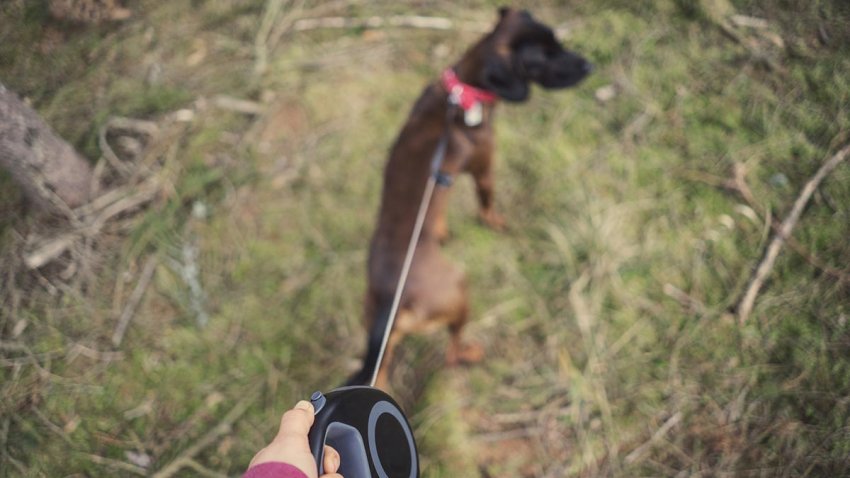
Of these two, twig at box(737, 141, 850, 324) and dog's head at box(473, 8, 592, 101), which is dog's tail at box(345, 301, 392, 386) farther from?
twig at box(737, 141, 850, 324)

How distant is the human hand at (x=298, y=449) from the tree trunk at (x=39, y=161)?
204 cm

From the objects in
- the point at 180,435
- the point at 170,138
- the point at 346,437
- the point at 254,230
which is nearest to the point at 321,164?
the point at 254,230

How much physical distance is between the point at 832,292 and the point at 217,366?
133 inches

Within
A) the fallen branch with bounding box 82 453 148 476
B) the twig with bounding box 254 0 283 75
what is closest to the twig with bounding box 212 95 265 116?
the twig with bounding box 254 0 283 75

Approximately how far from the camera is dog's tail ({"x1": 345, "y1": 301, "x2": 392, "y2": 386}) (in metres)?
2.12

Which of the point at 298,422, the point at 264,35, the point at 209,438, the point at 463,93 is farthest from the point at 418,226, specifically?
the point at 264,35

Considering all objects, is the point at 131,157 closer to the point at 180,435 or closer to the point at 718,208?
the point at 180,435

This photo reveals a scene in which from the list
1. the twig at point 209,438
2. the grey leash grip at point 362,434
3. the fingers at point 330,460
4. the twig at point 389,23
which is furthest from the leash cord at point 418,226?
the twig at point 389,23

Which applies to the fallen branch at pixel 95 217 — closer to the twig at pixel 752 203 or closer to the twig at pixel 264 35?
the twig at pixel 264 35

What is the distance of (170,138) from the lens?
327cm

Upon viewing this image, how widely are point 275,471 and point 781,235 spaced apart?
298 centimetres

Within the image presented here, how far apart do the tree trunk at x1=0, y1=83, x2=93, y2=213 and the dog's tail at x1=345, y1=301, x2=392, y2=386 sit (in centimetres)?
189

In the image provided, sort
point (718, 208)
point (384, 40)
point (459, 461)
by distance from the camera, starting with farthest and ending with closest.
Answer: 1. point (384, 40)
2. point (718, 208)
3. point (459, 461)

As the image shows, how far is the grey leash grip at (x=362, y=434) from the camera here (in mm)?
1355
